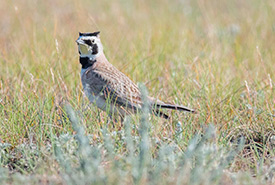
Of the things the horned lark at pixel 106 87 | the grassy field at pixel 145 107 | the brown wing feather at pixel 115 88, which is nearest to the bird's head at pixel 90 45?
the horned lark at pixel 106 87

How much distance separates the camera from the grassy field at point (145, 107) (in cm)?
289

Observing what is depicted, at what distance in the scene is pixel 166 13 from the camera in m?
9.27

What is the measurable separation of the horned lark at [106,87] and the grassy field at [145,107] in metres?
0.15

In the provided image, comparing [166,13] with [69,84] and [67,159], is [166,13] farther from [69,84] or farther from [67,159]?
[67,159]

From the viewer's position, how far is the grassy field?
2.89m

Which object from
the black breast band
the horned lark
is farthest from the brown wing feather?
the black breast band

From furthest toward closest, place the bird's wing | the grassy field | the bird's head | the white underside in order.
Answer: the bird's head → the bird's wing → the white underside → the grassy field

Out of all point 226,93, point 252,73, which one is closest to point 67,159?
point 226,93

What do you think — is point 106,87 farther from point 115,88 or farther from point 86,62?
point 86,62

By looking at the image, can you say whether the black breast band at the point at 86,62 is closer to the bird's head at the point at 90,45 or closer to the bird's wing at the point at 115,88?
the bird's head at the point at 90,45

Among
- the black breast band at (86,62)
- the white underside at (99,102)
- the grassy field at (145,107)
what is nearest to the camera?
the grassy field at (145,107)

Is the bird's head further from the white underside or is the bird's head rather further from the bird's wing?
the white underside

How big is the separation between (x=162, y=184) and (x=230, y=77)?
3.16 metres

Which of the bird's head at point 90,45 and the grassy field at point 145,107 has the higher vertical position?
the bird's head at point 90,45
